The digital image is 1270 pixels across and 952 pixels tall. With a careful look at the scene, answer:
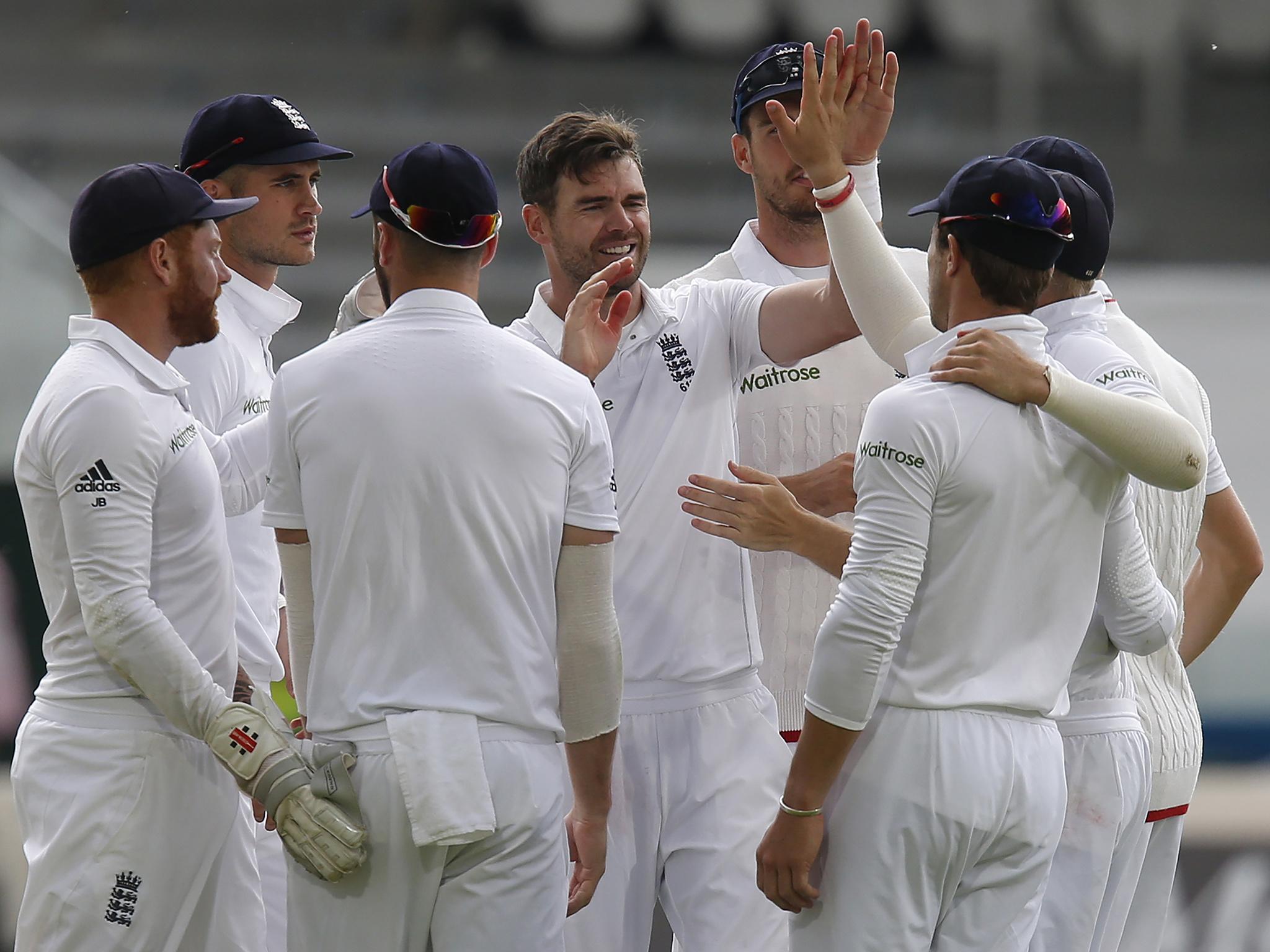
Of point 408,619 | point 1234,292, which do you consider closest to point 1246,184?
point 1234,292

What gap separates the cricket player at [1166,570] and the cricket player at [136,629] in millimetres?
1439

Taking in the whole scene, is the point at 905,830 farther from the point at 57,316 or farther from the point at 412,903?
the point at 57,316

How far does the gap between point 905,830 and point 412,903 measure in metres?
0.68

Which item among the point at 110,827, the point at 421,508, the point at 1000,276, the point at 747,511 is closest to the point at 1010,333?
the point at 1000,276

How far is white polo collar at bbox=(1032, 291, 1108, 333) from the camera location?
92.7 inches

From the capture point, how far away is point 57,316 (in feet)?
21.7

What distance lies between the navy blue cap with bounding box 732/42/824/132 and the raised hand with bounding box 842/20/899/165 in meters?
0.56

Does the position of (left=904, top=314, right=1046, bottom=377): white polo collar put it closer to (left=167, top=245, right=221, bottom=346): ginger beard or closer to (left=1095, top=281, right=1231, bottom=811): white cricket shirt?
(left=1095, top=281, right=1231, bottom=811): white cricket shirt

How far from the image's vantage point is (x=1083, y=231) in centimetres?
230

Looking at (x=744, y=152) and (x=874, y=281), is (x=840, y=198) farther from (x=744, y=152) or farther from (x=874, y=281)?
(x=744, y=152)

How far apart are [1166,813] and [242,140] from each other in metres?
2.20

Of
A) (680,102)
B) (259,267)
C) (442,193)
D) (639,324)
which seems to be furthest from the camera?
(680,102)

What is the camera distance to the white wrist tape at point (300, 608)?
2.13 metres

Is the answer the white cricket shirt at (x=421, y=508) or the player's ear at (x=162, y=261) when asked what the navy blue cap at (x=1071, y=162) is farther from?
the player's ear at (x=162, y=261)
